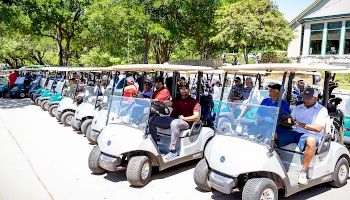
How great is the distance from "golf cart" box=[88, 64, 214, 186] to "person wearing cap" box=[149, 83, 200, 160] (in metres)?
0.10

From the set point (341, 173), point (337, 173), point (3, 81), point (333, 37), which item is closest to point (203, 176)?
point (337, 173)

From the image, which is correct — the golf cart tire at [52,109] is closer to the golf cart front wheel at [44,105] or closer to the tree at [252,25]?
the golf cart front wheel at [44,105]

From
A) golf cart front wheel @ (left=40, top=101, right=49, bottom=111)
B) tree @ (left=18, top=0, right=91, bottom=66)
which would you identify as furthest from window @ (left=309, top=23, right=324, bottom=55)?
golf cart front wheel @ (left=40, top=101, right=49, bottom=111)

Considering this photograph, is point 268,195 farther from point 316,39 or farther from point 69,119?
point 316,39

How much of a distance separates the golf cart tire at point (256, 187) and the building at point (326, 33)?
68.7 feet

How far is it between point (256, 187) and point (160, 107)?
287 cm

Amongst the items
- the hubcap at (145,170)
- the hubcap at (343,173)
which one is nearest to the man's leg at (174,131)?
the hubcap at (145,170)

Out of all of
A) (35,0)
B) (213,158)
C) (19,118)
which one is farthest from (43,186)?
(35,0)

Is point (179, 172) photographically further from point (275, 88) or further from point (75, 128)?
point (75, 128)

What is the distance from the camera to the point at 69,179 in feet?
20.5

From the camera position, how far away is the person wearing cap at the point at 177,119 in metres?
6.39

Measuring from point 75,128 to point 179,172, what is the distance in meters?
4.27

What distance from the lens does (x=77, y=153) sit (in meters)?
8.01

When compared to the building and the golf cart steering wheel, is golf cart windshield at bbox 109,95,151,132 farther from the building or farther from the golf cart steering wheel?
the building
